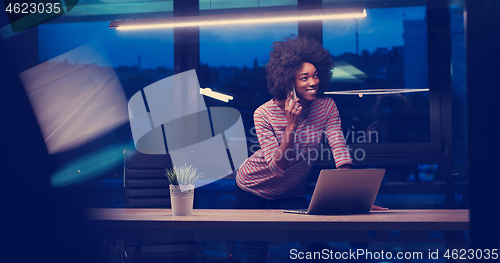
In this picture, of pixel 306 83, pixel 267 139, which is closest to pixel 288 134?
pixel 267 139

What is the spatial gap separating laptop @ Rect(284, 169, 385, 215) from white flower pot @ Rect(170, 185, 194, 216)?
0.51 meters

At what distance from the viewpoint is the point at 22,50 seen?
53cm

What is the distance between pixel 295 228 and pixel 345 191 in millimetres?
280

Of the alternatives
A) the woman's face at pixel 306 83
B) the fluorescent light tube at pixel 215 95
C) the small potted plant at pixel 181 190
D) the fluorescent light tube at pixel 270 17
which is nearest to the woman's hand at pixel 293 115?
the woman's face at pixel 306 83

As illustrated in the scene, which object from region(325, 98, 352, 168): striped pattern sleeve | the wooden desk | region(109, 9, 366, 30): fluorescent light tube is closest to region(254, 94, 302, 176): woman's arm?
region(325, 98, 352, 168): striped pattern sleeve

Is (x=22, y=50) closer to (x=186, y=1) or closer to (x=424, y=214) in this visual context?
(x=424, y=214)

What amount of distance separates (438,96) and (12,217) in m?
3.53

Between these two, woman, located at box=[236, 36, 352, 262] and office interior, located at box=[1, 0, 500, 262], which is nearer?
woman, located at box=[236, 36, 352, 262]

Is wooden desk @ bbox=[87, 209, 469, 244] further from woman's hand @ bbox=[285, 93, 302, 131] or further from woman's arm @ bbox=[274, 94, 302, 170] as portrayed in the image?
woman's hand @ bbox=[285, 93, 302, 131]

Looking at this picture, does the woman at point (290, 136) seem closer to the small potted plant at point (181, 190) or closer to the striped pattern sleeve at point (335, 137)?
the striped pattern sleeve at point (335, 137)

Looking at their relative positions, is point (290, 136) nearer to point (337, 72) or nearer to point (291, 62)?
point (291, 62)

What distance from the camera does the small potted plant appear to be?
1.76m

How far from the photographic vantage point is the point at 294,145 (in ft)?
7.20

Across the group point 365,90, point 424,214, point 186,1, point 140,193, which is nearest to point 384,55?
point 365,90
